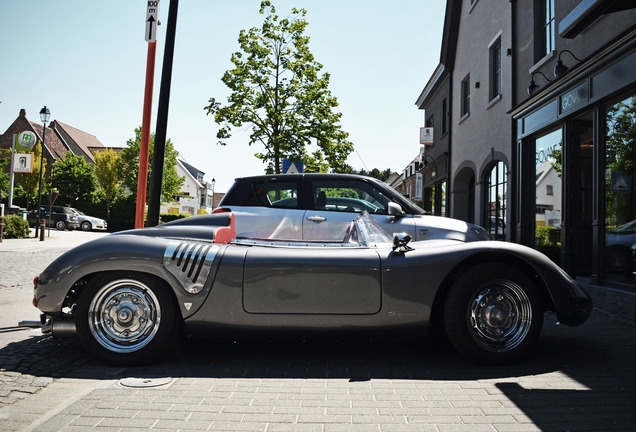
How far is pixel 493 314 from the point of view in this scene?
3.44 m

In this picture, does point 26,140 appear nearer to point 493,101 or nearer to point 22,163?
point 22,163

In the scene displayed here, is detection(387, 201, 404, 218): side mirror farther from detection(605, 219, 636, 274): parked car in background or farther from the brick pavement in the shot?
detection(605, 219, 636, 274): parked car in background

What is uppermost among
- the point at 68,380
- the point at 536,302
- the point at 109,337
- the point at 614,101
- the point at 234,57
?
the point at 234,57

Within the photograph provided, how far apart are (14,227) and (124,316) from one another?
21.1 meters

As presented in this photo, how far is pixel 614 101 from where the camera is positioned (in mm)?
7965

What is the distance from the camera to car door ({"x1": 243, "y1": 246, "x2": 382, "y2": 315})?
133 inches

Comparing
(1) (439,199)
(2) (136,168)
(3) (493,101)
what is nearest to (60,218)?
(2) (136,168)

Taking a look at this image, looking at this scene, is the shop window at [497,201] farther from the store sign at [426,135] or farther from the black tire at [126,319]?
the black tire at [126,319]

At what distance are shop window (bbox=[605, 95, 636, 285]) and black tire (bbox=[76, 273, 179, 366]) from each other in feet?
22.4

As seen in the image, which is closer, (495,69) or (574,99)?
(574,99)

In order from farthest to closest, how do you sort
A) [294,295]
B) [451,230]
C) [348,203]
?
[348,203], [451,230], [294,295]

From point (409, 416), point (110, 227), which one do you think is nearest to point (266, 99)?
point (409, 416)

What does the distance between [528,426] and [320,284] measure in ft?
4.86

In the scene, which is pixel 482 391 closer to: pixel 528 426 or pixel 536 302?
pixel 528 426
